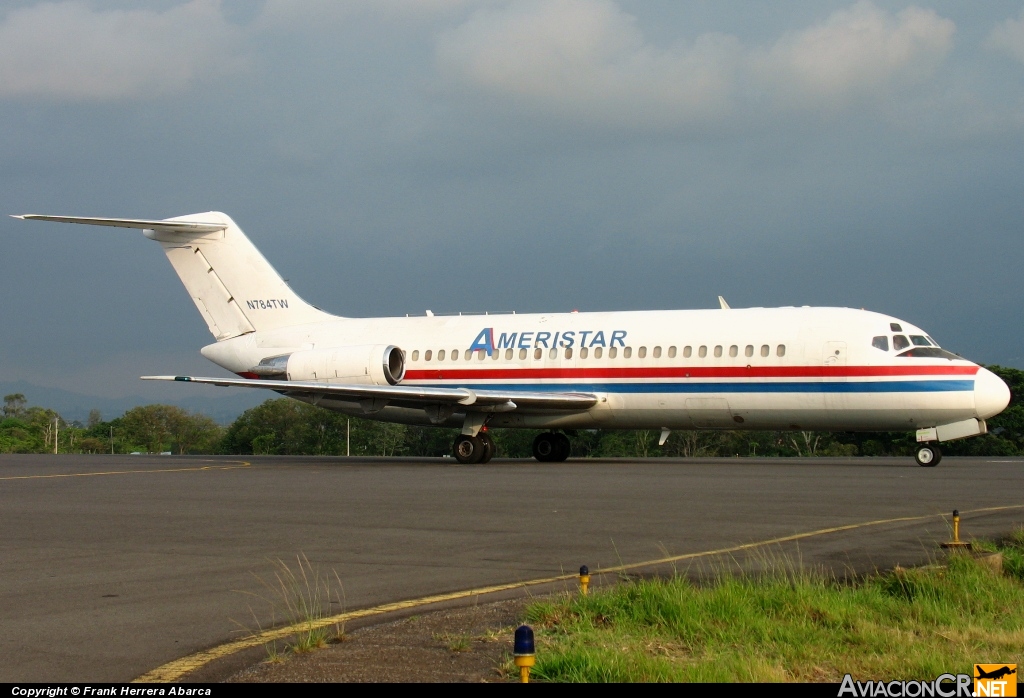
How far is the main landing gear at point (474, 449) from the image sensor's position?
97.8 ft

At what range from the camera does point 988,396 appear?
2519 cm

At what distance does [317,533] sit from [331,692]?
7.46 metres

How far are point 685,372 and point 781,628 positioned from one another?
67.8 feet

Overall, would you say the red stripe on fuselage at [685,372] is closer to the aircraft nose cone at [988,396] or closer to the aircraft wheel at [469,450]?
the aircraft nose cone at [988,396]

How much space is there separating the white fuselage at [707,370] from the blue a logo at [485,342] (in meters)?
0.03

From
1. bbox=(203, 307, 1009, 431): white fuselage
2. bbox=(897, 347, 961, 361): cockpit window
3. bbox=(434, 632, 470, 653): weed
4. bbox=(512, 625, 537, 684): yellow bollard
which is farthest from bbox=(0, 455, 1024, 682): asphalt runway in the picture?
bbox=(897, 347, 961, 361): cockpit window

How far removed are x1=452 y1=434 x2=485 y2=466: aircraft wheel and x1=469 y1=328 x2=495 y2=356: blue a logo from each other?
8.40 feet

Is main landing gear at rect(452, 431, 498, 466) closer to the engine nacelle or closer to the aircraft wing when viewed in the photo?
the aircraft wing

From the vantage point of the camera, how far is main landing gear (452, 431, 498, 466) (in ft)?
97.8

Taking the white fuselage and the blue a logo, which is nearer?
the white fuselage

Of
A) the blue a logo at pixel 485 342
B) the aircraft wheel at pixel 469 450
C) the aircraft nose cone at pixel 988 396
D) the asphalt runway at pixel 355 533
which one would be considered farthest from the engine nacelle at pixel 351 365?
the aircraft nose cone at pixel 988 396

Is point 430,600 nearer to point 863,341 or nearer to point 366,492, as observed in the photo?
point 366,492

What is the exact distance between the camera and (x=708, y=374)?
2747cm

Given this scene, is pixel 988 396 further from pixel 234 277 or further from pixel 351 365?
pixel 234 277
